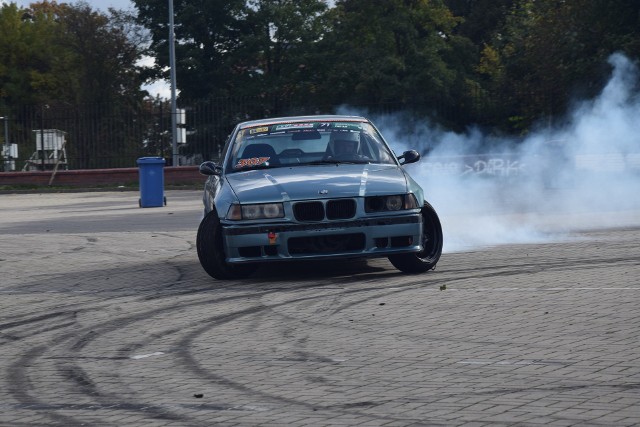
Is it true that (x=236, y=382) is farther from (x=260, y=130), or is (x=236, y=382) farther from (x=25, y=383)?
(x=260, y=130)

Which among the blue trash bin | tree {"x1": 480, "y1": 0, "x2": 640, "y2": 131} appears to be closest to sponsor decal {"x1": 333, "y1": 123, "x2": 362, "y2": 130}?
the blue trash bin

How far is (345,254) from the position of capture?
10.5 meters

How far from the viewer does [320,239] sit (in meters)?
10.5

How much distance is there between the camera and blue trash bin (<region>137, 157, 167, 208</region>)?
24.9 m

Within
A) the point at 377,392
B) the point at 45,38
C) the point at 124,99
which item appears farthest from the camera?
the point at 45,38

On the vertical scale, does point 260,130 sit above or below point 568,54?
below

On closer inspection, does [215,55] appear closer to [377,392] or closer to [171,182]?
[171,182]

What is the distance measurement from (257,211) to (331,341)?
120 inches

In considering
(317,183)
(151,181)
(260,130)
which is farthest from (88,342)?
(151,181)

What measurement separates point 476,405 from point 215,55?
164 ft

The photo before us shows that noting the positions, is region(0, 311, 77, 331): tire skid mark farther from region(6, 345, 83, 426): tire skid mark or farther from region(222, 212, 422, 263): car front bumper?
region(222, 212, 422, 263): car front bumper

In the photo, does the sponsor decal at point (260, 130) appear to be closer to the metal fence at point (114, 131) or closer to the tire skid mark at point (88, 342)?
the tire skid mark at point (88, 342)

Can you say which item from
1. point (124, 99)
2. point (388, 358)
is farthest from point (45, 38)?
point (388, 358)

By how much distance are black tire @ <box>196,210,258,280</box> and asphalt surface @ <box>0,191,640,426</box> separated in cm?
15
